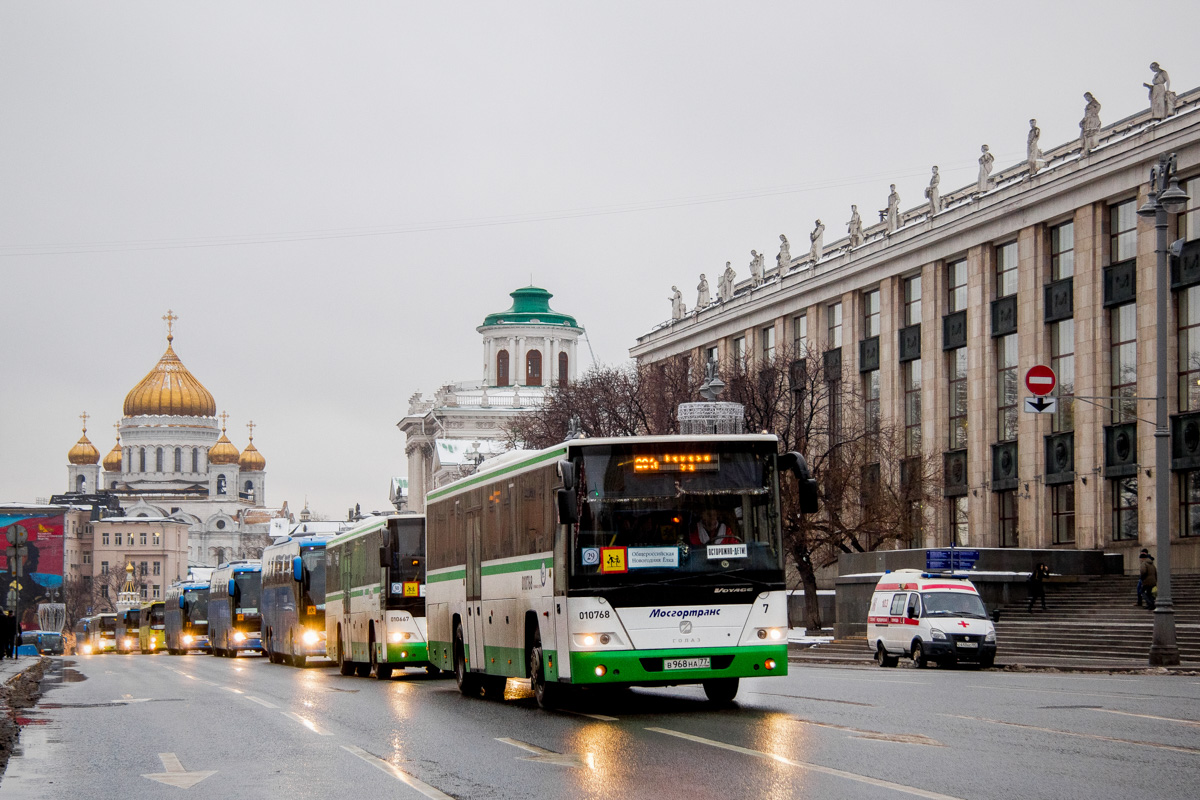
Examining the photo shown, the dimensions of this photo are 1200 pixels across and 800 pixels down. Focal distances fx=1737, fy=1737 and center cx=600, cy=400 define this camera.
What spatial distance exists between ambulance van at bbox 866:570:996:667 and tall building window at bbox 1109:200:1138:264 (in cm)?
1945

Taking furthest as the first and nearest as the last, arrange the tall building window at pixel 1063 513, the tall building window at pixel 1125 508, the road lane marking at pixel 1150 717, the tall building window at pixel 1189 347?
the tall building window at pixel 1063 513, the tall building window at pixel 1125 508, the tall building window at pixel 1189 347, the road lane marking at pixel 1150 717

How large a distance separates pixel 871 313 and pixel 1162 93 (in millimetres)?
20813

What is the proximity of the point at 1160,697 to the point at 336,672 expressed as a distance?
22241 mm

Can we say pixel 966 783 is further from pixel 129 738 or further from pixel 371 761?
pixel 129 738

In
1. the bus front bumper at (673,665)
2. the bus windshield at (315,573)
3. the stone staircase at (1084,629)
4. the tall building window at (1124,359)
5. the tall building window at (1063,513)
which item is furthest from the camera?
the tall building window at (1063,513)

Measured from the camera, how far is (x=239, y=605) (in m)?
58.1

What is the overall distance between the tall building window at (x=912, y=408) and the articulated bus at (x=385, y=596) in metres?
31.7

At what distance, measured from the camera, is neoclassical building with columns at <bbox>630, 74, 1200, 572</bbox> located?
1893 inches

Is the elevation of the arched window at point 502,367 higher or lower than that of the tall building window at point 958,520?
higher

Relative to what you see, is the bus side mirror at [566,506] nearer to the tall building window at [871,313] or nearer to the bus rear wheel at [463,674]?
the bus rear wheel at [463,674]

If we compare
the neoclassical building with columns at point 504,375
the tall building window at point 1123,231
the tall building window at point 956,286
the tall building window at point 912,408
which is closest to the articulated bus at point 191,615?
the tall building window at point 912,408

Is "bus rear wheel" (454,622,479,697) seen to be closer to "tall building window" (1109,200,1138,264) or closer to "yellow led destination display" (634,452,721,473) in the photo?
"yellow led destination display" (634,452,721,473)

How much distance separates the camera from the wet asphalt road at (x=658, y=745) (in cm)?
1166

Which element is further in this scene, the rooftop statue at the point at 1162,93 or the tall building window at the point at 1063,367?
the tall building window at the point at 1063,367
